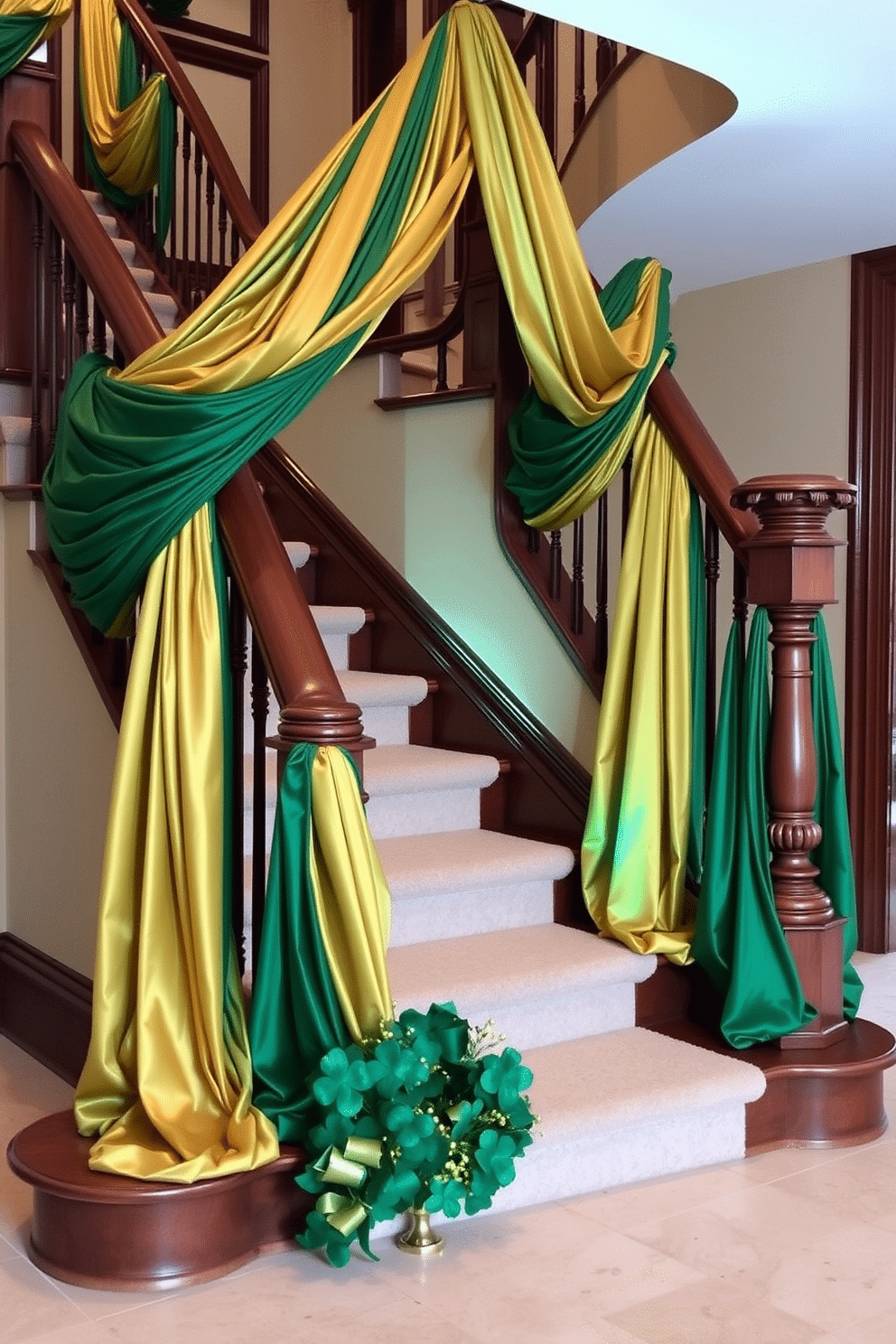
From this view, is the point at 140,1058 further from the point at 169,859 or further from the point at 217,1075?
the point at 169,859

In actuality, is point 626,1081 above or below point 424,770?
below

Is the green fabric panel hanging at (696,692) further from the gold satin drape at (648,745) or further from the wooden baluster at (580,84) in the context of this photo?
the wooden baluster at (580,84)

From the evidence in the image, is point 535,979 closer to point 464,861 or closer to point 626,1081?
point 626,1081

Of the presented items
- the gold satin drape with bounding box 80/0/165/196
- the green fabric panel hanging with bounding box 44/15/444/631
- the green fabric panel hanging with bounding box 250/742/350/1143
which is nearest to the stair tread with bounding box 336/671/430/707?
the green fabric panel hanging with bounding box 44/15/444/631

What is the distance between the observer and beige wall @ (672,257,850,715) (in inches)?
205

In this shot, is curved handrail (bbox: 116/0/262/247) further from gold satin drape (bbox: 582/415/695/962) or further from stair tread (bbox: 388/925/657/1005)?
stair tread (bbox: 388/925/657/1005)

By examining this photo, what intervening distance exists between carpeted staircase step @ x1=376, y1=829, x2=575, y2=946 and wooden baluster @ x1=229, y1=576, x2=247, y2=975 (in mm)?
528

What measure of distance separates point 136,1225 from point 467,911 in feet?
Result: 4.08

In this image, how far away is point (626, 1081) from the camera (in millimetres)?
3096

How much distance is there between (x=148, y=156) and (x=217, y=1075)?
4.22 meters

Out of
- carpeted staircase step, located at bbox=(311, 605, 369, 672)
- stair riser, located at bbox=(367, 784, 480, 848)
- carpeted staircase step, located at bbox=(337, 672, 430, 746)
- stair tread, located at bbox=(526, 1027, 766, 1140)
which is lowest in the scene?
stair tread, located at bbox=(526, 1027, 766, 1140)

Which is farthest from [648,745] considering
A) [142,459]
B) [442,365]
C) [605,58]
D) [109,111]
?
[109,111]

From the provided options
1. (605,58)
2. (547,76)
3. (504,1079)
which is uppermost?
(605,58)

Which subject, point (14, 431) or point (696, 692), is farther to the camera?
point (14, 431)
